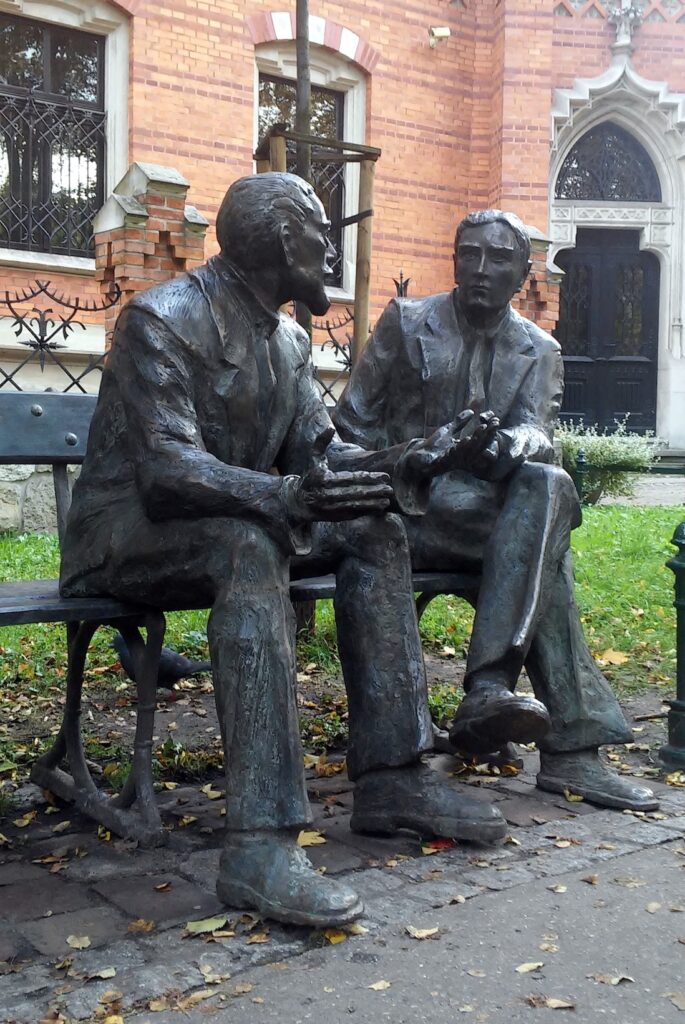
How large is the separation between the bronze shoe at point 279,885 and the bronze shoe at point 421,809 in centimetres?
50

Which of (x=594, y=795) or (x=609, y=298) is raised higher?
(x=609, y=298)

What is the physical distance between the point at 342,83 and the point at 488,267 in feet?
37.0

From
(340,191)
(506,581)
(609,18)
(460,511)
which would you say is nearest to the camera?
(506,581)

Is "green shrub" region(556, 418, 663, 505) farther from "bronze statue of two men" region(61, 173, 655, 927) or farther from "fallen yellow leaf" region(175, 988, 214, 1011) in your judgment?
"fallen yellow leaf" region(175, 988, 214, 1011)

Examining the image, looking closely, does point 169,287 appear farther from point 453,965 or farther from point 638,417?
point 638,417

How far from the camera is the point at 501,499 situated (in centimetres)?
385

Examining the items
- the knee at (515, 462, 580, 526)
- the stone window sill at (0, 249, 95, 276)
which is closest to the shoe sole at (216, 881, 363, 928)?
the knee at (515, 462, 580, 526)

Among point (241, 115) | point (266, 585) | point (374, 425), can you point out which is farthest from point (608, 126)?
point (266, 585)

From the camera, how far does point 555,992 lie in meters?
2.46

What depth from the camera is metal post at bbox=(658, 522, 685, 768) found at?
4.16 meters

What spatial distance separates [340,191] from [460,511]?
11496 mm

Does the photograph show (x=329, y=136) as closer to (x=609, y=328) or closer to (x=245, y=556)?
(x=609, y=328)

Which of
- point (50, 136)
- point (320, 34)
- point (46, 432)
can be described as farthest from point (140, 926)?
point (320, 34)

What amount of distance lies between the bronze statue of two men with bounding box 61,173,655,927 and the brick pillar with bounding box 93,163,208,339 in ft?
20.0
